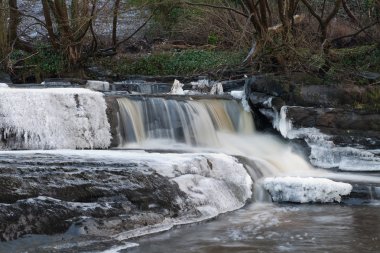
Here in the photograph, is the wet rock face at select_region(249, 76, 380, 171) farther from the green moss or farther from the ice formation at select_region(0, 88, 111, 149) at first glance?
the green moss

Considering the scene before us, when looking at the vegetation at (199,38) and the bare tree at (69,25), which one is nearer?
the vegetation at (199,38)

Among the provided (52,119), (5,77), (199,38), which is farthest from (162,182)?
(199,38)

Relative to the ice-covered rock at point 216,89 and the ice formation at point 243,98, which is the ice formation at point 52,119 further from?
the ice-covered rock at point 216,89

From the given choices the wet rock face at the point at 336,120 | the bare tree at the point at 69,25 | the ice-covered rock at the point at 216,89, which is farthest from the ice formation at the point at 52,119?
the bare tree at the point at 69,25

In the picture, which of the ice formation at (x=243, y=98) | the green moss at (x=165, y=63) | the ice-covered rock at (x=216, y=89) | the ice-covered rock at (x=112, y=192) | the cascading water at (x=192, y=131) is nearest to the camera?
the ice-covered rock at (x=112, y=192)

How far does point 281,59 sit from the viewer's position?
1234cm

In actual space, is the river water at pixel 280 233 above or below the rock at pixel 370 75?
below

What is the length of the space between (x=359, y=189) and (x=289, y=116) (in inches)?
113

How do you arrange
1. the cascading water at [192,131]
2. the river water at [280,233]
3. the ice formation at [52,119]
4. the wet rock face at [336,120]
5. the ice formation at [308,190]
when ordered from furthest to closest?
the wet rock face at [336,120] < the cascading water at [192,131] < the ice formation at [52,119] < the ice formation at [308,190] < the river water at [280,233]

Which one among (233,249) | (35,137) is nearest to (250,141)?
(35,137)

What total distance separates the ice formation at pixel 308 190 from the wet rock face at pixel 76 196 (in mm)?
1854

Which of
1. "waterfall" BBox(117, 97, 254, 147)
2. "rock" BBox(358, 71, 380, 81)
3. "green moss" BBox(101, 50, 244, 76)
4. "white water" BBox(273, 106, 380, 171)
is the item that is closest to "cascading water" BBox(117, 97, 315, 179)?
"waterfall" BBox(117, 97, 254, 147)

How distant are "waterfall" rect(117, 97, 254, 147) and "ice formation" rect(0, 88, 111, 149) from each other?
48cm

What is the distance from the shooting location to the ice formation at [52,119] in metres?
9.40
